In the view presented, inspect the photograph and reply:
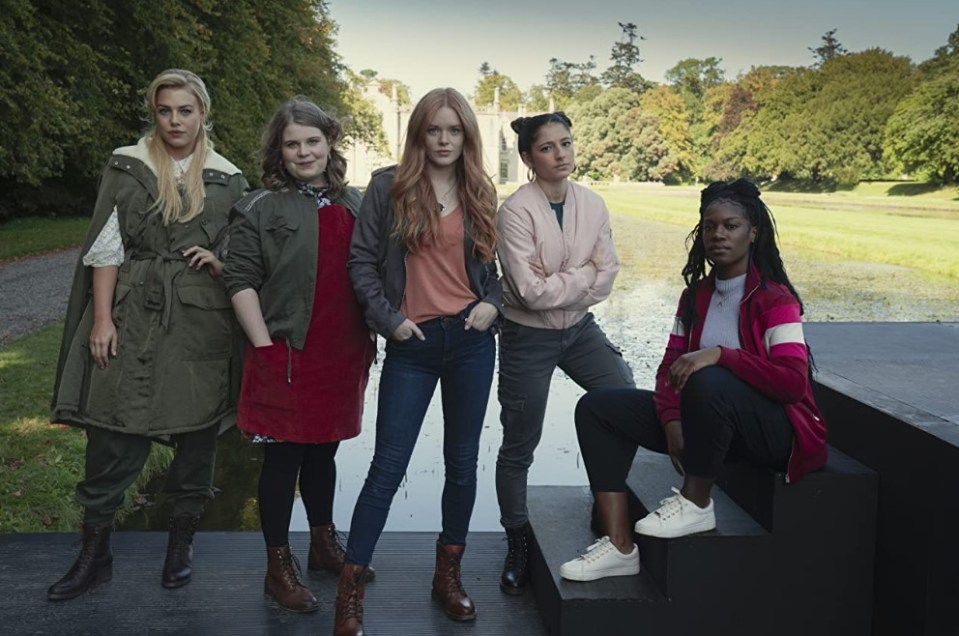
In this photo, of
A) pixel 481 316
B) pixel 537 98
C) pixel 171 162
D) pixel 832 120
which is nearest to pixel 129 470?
pixel 171 162

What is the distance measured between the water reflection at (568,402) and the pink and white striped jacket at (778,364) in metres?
2.46

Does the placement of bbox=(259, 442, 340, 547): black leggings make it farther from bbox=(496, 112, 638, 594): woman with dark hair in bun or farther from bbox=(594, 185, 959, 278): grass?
bbox=(594, 185, 959, 278): grass

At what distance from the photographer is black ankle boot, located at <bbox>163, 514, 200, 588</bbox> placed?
9.69 feet

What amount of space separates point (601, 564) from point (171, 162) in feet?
5.79

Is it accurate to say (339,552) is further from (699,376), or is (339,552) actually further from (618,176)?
(618,176)

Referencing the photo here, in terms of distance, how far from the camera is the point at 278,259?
104 inches

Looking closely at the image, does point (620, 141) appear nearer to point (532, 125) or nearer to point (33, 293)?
point (33, 293)

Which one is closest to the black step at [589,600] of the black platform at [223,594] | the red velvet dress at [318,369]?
the black platform at [223,594]

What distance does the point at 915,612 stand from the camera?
235 centimetres

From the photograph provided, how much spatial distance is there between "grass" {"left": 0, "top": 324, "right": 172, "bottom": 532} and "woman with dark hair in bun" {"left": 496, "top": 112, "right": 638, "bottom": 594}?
264 cm

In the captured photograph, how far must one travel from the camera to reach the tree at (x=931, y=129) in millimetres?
36906

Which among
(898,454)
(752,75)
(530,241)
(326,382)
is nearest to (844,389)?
(898,454)

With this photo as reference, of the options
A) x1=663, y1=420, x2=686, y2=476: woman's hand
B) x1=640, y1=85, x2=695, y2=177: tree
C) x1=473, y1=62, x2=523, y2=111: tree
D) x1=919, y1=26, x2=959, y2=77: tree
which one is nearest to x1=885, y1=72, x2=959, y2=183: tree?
x1=919, y1=26, x2=959, y2=77: tree

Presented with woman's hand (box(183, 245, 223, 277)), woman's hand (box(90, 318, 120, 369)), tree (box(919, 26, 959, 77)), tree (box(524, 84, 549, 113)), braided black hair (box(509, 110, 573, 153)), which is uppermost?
tree (box(524, 84, 549, 113))
